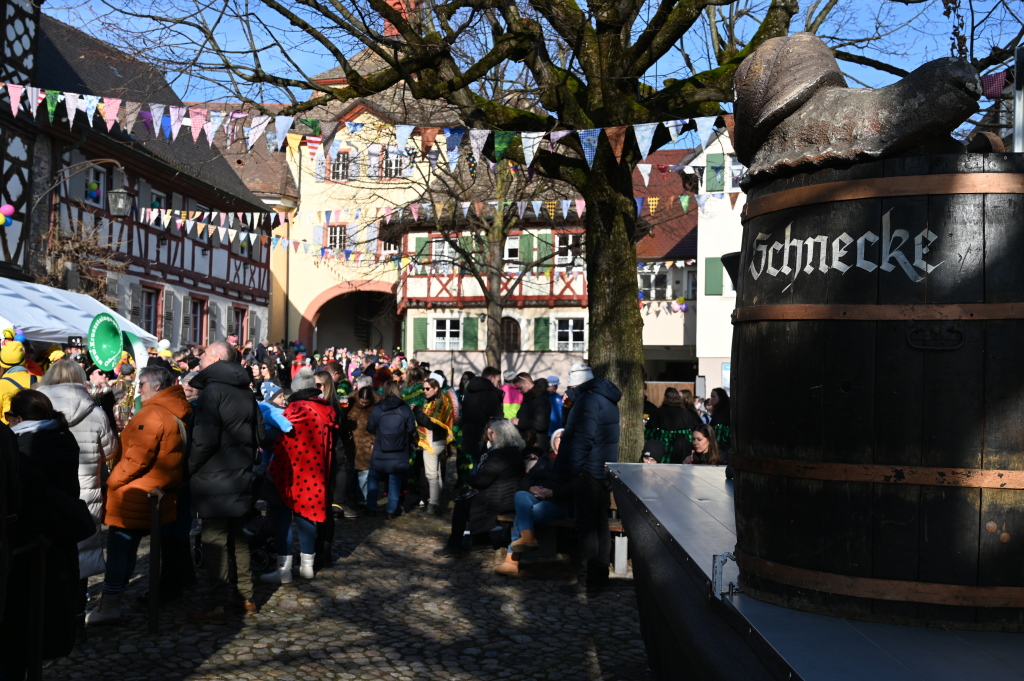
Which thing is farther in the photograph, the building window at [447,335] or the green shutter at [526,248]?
the building window at [447,335]

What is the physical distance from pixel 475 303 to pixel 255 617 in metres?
30.7

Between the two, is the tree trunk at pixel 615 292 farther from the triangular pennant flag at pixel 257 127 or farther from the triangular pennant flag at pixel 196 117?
the triangular pennant flag at pixel 196 117

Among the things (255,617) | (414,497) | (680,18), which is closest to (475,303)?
(414,497)

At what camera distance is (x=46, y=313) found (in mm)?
16391

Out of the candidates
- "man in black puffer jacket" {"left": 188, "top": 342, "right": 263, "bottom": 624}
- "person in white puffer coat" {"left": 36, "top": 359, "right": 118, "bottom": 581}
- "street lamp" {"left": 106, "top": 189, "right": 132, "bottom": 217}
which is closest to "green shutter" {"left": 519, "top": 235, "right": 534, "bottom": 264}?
"street lamp" {"left": 106, "top": 189, "right": 132, "bottom": 217}

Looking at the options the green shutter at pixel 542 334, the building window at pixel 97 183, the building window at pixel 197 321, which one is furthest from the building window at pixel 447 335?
the building window at pixel 97 183

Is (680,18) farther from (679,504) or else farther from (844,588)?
(844,588)

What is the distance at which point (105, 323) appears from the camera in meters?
11.2

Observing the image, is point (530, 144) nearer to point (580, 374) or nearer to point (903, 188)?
point (580, 374)

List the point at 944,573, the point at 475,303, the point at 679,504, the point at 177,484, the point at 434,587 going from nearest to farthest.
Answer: the point at 944,573
the point at 679,504
the point at 177,484
the point at 434,587
the point at 475,303

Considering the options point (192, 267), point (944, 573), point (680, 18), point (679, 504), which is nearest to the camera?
point (944, 573)

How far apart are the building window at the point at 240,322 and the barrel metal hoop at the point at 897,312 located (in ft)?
106

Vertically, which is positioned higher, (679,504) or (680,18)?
(680,18)

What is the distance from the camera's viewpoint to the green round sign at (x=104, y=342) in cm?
1091
